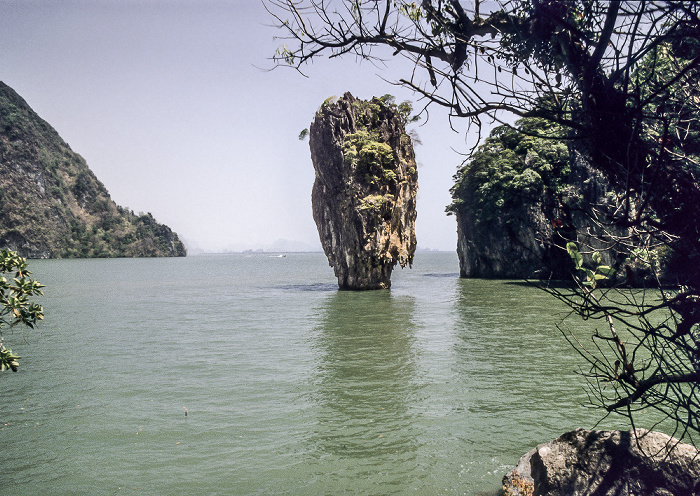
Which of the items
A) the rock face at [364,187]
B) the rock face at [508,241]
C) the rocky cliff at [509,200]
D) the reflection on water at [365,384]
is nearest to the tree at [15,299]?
the reflection on water at [365,384]

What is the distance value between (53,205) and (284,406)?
154 meters

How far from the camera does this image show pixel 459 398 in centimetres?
1054

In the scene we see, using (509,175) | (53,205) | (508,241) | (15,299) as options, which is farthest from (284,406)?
(53,205)

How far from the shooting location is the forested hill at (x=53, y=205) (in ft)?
404

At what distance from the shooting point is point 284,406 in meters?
10.2

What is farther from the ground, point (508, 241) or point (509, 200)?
point (509, 200)

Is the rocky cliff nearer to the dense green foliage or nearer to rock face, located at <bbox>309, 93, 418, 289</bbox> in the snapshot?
the dense green foliage

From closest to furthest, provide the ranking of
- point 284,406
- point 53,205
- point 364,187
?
point 284,406 → point 364,187 → point 53,205

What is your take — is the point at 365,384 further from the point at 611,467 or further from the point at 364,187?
the point at 364,187

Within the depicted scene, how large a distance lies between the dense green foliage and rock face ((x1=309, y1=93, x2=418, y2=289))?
753 centimetres

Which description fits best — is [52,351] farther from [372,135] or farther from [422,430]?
[372,135]

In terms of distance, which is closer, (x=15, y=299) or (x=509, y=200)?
(x=15, y=299)

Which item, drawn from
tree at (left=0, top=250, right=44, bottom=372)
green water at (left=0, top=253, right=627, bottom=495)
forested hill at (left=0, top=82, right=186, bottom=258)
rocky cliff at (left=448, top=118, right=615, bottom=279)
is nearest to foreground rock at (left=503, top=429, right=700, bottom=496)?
green water at (left=0, top=253, right=627, bottom=495)

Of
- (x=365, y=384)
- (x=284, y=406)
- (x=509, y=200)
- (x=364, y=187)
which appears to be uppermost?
(x=509, y=200)
